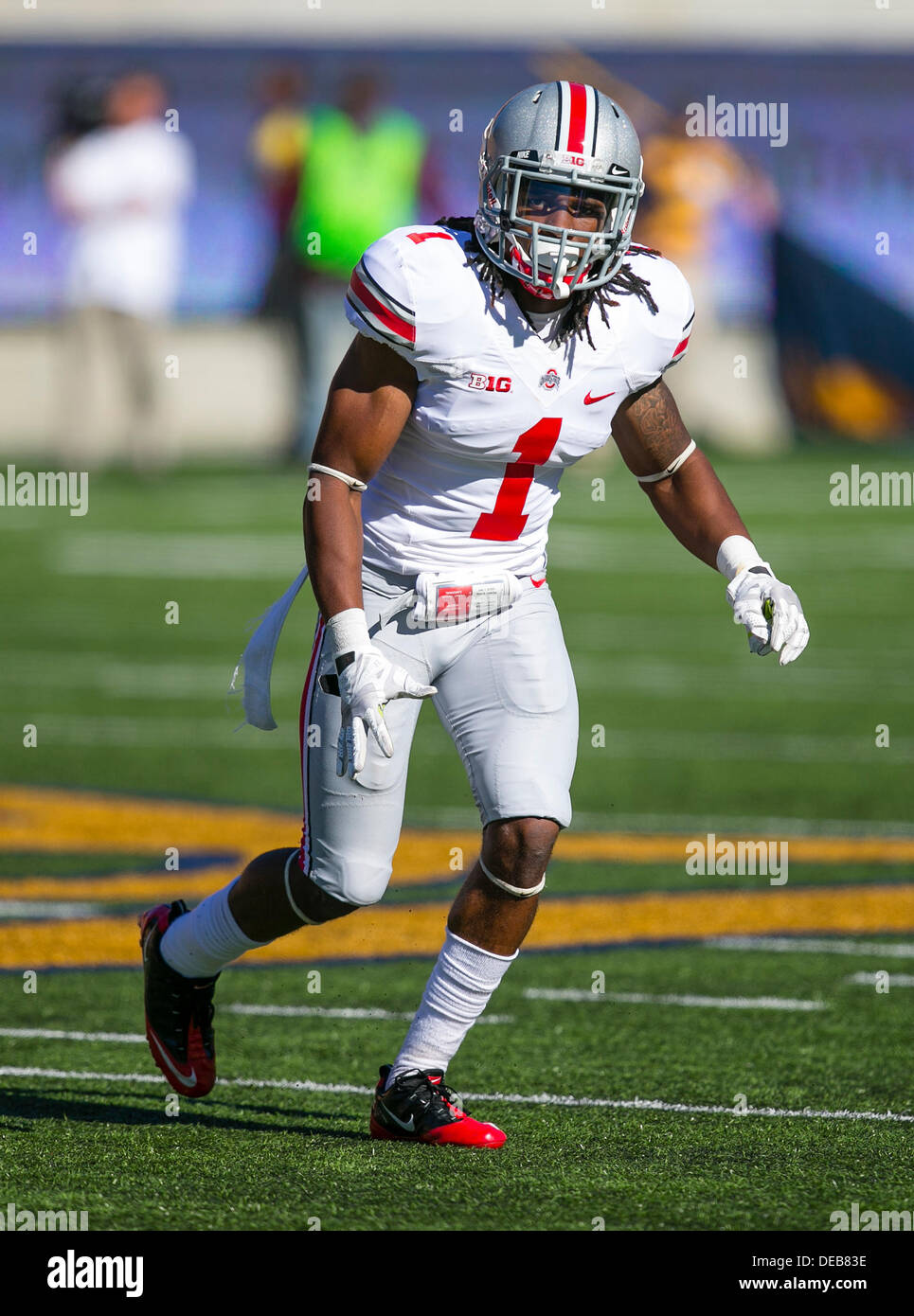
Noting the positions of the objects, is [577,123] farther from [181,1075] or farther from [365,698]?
[181,1075]

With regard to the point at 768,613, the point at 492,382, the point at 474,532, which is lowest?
the point at 768,613

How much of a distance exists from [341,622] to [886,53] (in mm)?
23628

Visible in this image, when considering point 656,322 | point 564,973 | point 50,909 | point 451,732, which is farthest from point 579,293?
point 50,909

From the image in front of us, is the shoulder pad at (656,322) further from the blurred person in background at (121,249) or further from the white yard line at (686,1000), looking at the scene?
the blurred person in background at (121,249)

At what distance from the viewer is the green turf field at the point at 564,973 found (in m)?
3.87

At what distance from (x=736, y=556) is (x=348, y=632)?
32.1 inches

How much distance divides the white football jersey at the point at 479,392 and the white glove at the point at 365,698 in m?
0.33

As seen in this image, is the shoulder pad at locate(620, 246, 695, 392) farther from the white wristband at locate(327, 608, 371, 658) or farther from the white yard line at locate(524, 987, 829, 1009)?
the white yard line at locate(524, 987, 829, 1009)

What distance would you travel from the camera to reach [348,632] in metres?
4.01

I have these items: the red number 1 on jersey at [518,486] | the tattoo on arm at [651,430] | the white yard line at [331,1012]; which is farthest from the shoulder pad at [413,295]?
the white yard line at [331,1012]

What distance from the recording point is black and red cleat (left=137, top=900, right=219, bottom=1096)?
4426 millimetres

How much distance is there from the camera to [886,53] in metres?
26.0

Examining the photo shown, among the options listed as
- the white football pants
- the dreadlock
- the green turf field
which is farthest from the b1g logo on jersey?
the green turf field

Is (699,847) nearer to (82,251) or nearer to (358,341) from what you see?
(358,341)
